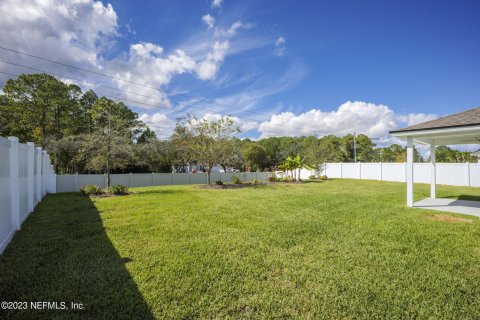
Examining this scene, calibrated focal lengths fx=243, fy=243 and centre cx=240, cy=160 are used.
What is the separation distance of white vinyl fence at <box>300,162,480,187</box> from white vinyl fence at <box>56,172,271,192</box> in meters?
8.31

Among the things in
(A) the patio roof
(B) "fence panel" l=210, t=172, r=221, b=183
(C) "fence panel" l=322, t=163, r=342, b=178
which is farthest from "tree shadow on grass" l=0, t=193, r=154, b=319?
(C) "fence panel" l=322, t=163, r=342, b=178

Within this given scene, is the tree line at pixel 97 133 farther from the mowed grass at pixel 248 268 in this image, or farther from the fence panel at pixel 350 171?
the mowed grass at pixel 248 268

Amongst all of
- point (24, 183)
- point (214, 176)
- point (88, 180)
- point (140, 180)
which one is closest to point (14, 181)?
point (24, 183)

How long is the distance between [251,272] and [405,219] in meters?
5.94

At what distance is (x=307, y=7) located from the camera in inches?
491

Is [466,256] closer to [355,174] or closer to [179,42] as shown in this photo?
[179,42]

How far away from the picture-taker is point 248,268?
385 cm

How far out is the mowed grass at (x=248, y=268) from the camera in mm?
2809

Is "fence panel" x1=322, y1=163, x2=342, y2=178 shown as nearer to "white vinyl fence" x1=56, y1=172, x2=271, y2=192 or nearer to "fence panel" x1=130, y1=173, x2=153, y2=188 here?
"white vinyl fence" x1=56, y1=172, x2=271, y2=192

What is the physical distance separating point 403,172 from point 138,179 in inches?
949

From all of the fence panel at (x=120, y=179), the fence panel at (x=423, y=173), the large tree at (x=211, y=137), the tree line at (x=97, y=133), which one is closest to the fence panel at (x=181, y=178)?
the tree line at (x=97, y=133)

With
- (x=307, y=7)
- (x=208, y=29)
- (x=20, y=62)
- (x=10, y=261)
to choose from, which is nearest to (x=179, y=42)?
(x=208, y=29)

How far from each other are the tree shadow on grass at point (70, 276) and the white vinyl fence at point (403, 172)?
965 inches

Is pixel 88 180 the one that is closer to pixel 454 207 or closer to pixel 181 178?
pixel 181 178
